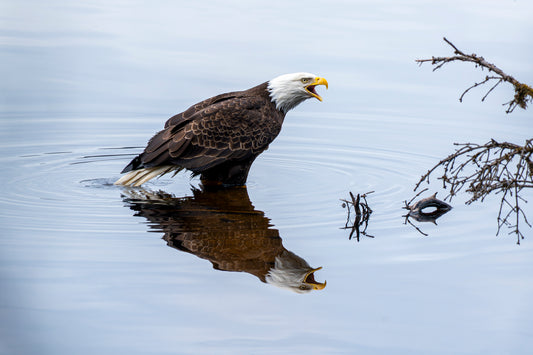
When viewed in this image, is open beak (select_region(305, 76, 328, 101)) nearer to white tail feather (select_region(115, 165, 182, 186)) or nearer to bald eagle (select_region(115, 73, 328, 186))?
bald eagle (select_region(115, 73, 328, 186))

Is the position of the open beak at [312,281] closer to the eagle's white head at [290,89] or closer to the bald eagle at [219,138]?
the bald eagle at [219,138]

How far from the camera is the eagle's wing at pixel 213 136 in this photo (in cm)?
734

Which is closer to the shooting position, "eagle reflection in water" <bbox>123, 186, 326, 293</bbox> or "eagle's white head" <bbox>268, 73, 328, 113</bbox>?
"eagle reflection in water" <bbox>123, 186, 326, 293</bbox>

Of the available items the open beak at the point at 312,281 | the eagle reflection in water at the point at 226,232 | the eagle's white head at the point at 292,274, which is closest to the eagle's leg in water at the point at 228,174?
the eagle reflection in water at the point at 226,232

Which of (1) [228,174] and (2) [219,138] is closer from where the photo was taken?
(2) [219,138]

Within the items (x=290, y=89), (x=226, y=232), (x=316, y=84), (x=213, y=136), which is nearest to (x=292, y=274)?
(x=226, y=232)

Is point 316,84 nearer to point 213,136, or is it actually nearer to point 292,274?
point 213,136

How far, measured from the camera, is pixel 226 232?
6016 mm

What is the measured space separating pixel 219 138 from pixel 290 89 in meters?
0.94

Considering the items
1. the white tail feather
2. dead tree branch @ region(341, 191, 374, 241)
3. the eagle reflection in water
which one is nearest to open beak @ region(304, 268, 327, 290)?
the eagle reflection in water

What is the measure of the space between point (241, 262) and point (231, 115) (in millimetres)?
2543

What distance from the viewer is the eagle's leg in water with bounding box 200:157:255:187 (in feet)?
25.0

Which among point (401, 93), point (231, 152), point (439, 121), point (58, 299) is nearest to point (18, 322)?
point (58, 299)

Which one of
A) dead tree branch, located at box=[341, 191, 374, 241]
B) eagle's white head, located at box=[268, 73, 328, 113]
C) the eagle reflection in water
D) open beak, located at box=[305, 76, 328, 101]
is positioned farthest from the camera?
open beak, located at box=[305, 76, 328, 101]
